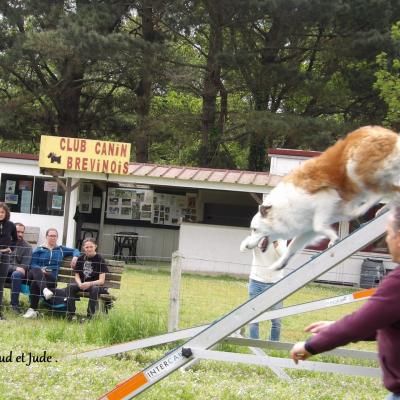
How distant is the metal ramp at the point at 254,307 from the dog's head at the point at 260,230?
1.68 ft

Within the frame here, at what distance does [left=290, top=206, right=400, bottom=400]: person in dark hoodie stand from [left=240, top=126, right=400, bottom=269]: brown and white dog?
1.72ft

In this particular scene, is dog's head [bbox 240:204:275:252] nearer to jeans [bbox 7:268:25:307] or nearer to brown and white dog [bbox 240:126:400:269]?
brown and white dog [bbox 240:126:400:269]

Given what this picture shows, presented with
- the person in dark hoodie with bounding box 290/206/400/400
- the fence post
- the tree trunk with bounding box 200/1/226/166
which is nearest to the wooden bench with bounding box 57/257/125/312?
the fence post

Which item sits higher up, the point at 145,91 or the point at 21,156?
the point at 145,91

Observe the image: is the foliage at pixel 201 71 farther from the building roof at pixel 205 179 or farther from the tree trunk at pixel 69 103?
the building roof at pixel 205 179

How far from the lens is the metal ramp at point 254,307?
326 centimetres

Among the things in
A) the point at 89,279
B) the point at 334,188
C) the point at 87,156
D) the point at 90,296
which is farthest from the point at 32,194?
the point at 334,188

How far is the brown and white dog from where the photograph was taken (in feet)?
8.57

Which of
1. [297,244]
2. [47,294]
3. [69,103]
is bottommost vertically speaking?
[47,294]

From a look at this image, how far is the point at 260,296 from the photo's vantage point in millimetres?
3402

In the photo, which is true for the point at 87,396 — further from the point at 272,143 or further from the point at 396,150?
the point at 272,143

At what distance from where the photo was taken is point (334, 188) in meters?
2.71

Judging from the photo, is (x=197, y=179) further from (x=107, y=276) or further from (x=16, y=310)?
(x=16, y=310)

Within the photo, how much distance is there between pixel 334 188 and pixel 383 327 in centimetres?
83
